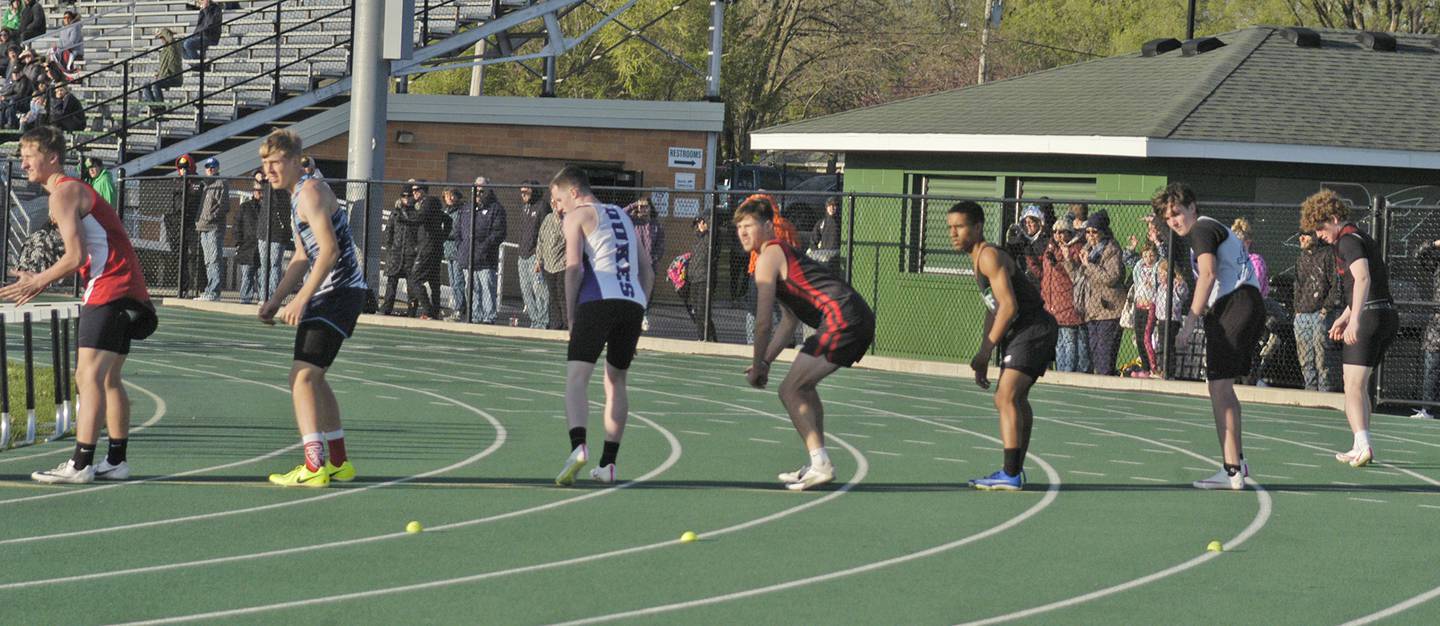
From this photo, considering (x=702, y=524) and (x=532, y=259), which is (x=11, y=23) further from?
(x=702, y=524)

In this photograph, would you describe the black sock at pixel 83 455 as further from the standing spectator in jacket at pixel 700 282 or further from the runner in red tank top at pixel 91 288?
the standing spectator in jacket at pixel 700 282

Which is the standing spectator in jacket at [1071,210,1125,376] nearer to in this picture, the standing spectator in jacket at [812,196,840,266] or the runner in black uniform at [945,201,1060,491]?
the standing spectator in jacket at [812,196,840,266]

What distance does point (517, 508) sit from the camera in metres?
10.0

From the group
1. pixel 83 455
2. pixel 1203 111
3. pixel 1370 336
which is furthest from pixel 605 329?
pixel 1203 111

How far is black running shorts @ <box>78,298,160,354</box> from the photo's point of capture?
1005 centimetres

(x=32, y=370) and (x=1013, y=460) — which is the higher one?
(x=32, y=370)

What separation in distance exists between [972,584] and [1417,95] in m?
16.8

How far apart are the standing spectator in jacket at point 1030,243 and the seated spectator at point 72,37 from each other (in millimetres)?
23077

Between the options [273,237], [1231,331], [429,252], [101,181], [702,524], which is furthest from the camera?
[101,181]

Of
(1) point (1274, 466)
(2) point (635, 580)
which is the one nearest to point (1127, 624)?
(2) point (635, 580)

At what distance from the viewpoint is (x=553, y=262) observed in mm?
21297

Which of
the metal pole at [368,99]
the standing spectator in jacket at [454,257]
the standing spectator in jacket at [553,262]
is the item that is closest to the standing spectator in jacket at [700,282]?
the standing spectator in jacket at [553,262]

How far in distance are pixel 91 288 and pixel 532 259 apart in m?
13.0

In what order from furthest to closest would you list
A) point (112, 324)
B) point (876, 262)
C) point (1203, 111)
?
point (876, 262) → point (1203, 111) → point (112, 324)
